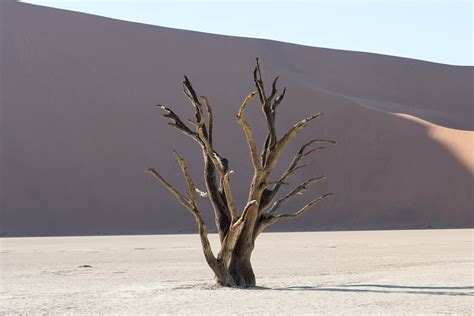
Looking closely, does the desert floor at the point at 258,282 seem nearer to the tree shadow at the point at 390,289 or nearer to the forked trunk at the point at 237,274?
the tree shadow at the point at 390,289

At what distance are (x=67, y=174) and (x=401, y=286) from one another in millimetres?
30645

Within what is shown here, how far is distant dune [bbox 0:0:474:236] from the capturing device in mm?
40281

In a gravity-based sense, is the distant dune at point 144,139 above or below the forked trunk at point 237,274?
above

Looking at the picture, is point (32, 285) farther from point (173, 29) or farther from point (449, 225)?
point (173, 29)

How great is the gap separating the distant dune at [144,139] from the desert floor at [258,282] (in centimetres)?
1818

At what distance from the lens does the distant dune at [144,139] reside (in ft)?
132

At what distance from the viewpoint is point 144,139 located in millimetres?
44125

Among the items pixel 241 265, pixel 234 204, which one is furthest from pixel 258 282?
pixel 234 204

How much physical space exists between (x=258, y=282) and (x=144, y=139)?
3140 cm

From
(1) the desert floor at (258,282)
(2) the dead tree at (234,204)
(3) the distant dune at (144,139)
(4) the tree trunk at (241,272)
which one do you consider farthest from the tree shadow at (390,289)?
(3) the distant dune at (144,139)

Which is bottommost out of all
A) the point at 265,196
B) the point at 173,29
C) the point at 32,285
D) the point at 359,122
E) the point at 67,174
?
the point at 32,285

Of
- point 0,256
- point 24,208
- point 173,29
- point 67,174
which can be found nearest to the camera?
point 0,256

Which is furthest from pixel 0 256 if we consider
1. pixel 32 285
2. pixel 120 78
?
pixel 120 78

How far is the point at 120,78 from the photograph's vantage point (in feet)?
156
